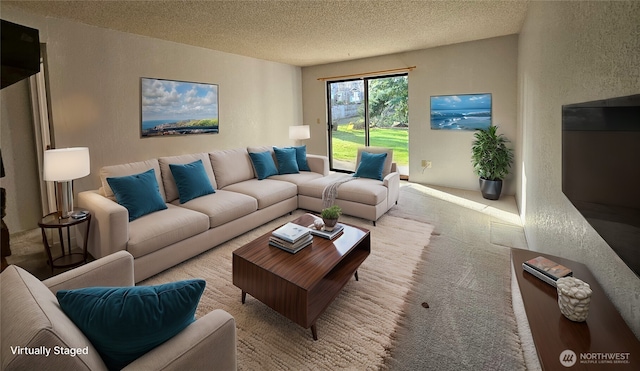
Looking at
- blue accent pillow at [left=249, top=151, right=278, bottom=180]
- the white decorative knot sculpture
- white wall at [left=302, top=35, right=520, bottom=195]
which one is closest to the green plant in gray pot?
white wall at [left=302, top=35, right=520, bottom=195]

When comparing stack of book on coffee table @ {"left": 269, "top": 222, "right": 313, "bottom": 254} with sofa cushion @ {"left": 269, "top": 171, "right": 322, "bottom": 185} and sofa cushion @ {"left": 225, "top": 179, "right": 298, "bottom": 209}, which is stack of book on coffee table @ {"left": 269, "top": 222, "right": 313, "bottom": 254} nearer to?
sofa cushion @ {"left": 225, "top": 179, "right": 298, "bottom": 209}

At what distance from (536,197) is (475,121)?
8.89ft

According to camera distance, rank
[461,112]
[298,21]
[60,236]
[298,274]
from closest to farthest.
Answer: [298,274]
[60,236]
[298,21]
[461,112]

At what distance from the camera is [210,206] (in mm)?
3078

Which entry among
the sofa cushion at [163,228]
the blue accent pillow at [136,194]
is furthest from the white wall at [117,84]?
the sofa cushion at [163,228]

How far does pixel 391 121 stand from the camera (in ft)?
19.9

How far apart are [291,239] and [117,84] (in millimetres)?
3186

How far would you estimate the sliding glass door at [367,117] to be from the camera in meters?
5.92

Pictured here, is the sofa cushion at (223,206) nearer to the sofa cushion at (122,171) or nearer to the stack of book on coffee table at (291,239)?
the sofa cushion at (122,171)

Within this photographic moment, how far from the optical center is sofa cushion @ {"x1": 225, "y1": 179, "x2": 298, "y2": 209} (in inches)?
141

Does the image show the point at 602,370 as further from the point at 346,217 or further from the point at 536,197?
the point at 346,217

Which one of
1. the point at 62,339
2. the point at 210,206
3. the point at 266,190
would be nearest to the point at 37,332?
the point at 62,339

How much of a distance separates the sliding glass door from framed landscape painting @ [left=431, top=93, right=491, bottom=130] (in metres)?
0.62

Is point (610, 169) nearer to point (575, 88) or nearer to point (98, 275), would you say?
point (575, 88)
